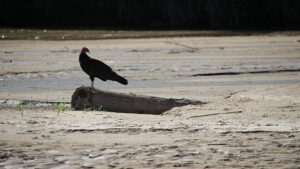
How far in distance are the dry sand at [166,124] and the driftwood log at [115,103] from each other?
0.33 metres

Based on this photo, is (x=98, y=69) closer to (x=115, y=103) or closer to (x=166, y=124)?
(x=115, y=103)

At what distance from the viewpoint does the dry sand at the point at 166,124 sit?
458 centimetres

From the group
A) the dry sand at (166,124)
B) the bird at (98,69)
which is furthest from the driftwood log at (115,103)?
the bird at (98,69)

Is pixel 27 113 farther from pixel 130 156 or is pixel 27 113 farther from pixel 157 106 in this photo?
pixel 130 156

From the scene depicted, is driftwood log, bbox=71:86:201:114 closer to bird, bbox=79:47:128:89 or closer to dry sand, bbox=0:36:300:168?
dry sand, bbox=0:36:300:168

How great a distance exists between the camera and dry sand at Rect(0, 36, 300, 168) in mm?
4578

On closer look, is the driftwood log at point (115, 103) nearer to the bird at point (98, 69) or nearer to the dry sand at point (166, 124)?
the dry sand at point (166, 124)

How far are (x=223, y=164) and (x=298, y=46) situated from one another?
13.6 m

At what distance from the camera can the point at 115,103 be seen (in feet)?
24.2

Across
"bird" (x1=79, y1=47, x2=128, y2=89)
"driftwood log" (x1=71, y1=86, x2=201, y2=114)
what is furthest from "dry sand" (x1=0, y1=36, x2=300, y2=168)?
"bird" (x1=79, y1=47, x2=128, y2=89)

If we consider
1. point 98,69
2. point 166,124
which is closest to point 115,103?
point 98,69
